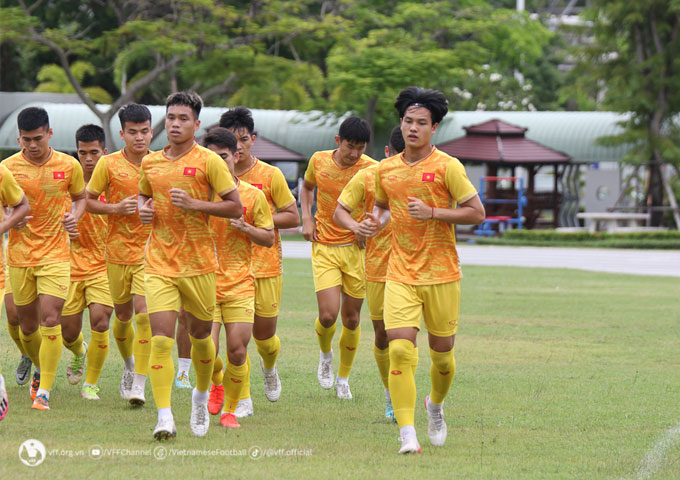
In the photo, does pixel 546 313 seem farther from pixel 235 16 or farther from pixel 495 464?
pixel 235 16

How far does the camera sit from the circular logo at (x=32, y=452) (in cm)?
654

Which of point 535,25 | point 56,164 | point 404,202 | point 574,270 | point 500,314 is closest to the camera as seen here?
point 404,202

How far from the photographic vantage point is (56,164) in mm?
8781

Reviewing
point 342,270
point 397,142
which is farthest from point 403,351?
point 342,270

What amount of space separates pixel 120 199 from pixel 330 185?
1861 mm

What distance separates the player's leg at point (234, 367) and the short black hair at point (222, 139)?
1.29 meters

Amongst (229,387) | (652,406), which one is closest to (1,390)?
(229,387)

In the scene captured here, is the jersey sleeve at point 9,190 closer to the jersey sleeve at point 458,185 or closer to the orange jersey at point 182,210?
the orange jersey at point 182,210

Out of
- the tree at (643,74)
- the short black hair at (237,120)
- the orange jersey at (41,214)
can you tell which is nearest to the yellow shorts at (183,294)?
the orange jersey at (41,214)

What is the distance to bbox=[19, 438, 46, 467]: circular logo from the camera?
Answer: 6535 mm

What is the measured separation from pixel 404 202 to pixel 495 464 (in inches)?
71.0

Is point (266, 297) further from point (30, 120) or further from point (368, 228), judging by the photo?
point (30, 120)

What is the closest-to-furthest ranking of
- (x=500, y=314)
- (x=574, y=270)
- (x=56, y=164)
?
(x=56, y=164)
(x=500, y=314)
(x=574, y=270)

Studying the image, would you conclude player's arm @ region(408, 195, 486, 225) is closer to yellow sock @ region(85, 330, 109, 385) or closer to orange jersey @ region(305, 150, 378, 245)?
orange jersey @ region(305, 150, 378, 245)
